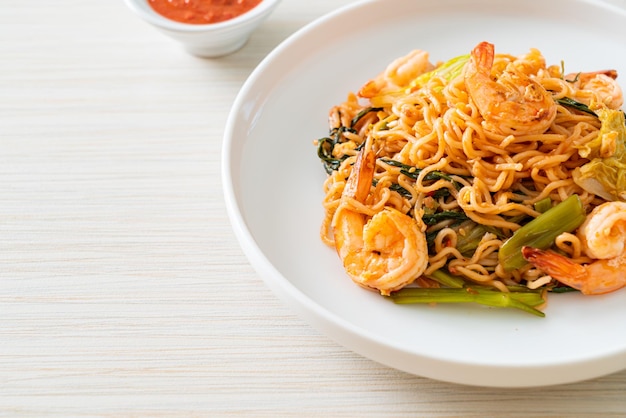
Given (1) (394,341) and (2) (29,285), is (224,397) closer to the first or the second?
A: (1) (394,341)

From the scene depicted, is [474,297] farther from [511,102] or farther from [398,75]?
[398,75]

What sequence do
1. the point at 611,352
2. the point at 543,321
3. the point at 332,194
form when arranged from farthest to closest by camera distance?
the point at 332,194
the point at 543,321
the point at 611,352

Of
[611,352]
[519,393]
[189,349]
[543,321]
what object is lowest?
[189,349]

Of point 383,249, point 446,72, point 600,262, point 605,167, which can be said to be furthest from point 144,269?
point 605,167

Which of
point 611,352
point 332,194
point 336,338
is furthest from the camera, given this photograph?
point 332,194

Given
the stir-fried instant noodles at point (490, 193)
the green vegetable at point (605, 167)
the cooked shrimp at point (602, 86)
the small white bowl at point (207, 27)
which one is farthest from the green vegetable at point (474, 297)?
the small white bowl at point (207, 27)

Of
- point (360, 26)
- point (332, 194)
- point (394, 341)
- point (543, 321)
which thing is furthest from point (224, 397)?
point (360, 26)
